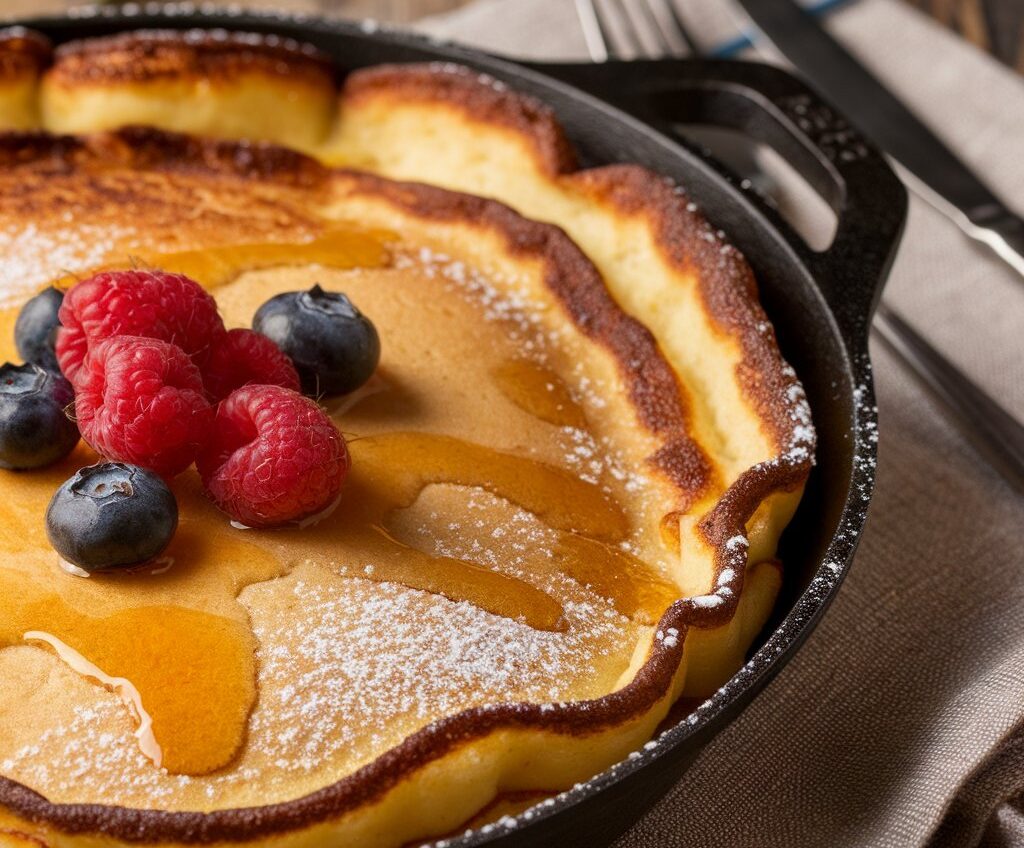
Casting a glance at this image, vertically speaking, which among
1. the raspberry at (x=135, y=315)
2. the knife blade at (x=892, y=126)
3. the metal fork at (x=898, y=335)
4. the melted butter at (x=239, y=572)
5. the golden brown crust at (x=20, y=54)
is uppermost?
the knife blade at (x=892, y=126)

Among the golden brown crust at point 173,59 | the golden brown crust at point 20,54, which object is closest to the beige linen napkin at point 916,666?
the golden brown crust at point 173,59

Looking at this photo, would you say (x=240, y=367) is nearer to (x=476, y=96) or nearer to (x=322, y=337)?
(x=322, y=337)

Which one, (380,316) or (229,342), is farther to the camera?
(380,316)

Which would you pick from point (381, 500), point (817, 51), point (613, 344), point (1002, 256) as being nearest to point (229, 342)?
point (381, 500)

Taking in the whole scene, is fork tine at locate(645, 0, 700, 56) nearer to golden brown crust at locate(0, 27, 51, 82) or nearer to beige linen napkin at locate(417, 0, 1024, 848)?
beige linen napkin at locate(417, 0, 1024, 848)

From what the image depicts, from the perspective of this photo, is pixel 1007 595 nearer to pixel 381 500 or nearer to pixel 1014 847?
pixel 1014 847

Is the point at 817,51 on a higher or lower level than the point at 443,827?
higher

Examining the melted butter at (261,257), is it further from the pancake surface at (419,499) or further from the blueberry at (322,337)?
the blueberry at (322,337)
